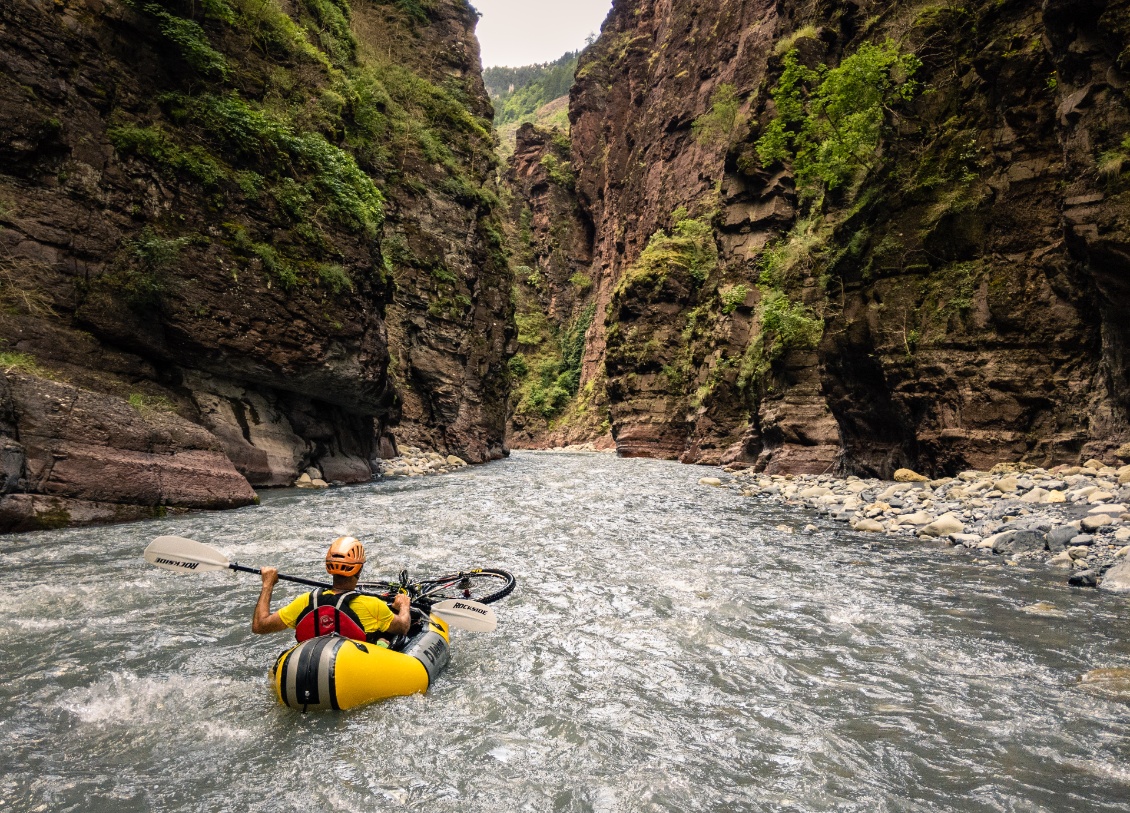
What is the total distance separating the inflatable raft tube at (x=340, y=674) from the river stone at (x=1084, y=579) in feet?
19.7

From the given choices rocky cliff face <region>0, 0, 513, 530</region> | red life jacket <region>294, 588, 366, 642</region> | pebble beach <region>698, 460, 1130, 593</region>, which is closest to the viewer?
red life jacket <region>294, 588, 366, 642</region>

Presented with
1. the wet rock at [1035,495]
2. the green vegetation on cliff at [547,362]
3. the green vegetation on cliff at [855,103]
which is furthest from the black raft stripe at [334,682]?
the green vegetation on cliff at [547,362]

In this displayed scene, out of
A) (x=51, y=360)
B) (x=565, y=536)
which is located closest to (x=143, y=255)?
(x=51, y=360)

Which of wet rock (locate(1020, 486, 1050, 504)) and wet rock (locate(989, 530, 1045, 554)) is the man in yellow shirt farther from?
wet rock (locate(1020, 486, 1050, 504))

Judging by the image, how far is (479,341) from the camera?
25578mm

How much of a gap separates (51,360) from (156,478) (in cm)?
229

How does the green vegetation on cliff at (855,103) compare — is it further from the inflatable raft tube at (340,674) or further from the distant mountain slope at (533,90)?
the distant mountain slope at (533,90)

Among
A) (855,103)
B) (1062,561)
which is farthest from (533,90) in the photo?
(1062,561)

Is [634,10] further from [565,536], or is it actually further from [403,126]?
[565,536]

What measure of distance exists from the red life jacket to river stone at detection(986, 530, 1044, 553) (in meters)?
7.14

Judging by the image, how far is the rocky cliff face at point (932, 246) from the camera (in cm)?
866

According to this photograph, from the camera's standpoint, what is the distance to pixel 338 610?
151 inches

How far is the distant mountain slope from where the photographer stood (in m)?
108

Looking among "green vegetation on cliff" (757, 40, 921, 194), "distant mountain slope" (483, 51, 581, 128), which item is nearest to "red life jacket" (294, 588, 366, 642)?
"green vegetation on cliff" (757, 40, 921, 194)
